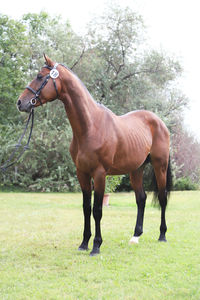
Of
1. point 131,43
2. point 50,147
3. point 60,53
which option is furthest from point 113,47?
point 50,147

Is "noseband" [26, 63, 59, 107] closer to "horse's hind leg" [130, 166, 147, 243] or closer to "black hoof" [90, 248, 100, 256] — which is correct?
"black hoof" [90, 248, 100, 256]

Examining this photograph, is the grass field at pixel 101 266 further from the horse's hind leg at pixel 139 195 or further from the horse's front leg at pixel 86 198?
the horse's hind leg at pixel 139 195

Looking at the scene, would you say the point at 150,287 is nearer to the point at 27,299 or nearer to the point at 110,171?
the point at 27,299

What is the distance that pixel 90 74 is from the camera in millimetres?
17922

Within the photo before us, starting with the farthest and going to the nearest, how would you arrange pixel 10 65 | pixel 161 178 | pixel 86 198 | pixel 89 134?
pixel 10 65
pixel 161 178
pixel 86 198
pixel 89 134

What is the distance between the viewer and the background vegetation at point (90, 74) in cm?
1680

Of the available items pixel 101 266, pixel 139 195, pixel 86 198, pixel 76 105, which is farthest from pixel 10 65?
pixel 101 266

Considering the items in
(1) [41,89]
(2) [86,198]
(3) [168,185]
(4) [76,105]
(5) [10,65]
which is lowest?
(2) [86,198]

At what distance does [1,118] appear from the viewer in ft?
59.6

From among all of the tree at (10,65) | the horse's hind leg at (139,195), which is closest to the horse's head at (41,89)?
the horse's hind leg at (139,195)

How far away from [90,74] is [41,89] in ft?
47.6

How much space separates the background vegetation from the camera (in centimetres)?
1680

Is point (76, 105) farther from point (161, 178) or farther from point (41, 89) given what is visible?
point (161, 178)

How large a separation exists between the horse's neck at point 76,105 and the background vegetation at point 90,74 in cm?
1236
